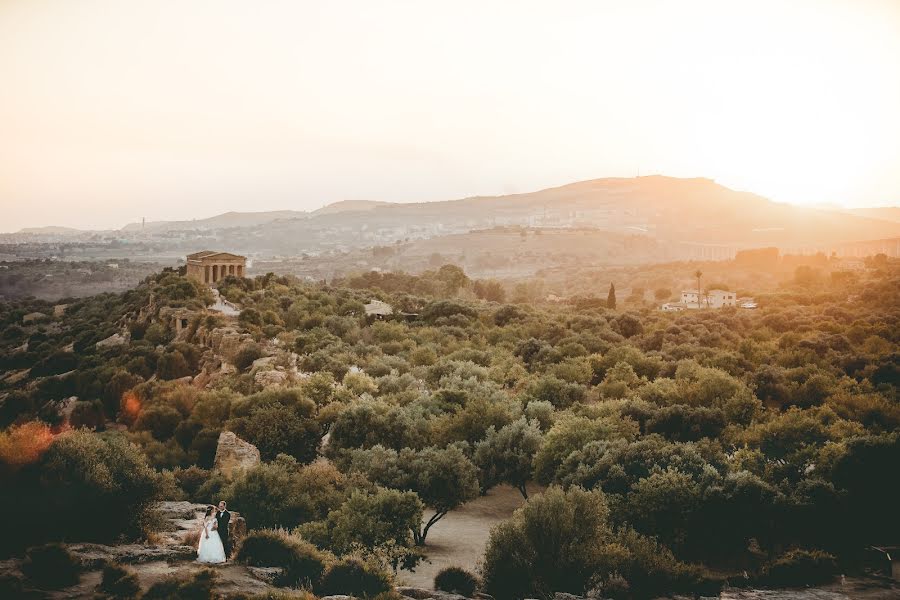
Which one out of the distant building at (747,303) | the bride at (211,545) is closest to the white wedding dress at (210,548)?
the bride at (211,545)

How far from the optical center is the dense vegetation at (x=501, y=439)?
13133mm

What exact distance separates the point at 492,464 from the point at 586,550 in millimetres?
6751

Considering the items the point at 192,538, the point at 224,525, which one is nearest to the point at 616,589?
the point at 224,525

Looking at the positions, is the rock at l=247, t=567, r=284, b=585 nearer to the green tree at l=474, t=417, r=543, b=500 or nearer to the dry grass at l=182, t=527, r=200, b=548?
the dry grass at l=182, t=527, r=200, b=548

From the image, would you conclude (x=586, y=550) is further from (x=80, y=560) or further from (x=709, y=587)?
(x=80, y=560)

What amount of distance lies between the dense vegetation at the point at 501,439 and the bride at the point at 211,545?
2.17 ft

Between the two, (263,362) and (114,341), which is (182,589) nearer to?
(263,362)

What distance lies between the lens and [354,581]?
11336 millimetres

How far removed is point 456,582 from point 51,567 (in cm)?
637

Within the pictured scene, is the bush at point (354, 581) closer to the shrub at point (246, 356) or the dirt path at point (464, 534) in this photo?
the dirt path at point (464, 534)

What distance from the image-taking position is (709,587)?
12289 mm

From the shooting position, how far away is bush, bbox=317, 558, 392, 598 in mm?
11188

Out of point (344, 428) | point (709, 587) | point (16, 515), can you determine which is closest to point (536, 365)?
point (344, 428)

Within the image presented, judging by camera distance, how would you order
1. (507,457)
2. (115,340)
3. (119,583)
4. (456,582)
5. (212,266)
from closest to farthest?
1. (119,583)
2. (456,582)
3. (507,457)
4. (115,340)
5. (212,266)
